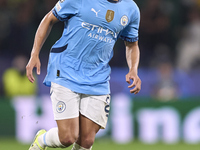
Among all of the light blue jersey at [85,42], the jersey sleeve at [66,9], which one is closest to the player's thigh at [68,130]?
the light blue jersey at [85,42]

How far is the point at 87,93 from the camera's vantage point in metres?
5.35

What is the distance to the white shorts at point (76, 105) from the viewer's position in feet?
17.2

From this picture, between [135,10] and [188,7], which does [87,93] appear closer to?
[135,10]

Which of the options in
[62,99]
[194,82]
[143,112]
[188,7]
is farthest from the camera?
[188,7]

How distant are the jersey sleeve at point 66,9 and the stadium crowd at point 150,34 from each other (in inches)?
239

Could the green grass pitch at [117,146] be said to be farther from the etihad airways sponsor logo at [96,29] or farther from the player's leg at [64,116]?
the etihad airways sponsor logo at [96,29]

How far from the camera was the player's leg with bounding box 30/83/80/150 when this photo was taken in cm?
519

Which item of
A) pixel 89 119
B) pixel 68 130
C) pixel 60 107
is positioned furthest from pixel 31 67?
pixel 89 119

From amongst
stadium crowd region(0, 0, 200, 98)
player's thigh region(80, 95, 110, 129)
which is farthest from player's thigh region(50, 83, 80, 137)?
stadium crowd region(0, 0, 200, 98)

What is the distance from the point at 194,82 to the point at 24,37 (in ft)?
12.8

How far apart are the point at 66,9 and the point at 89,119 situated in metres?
1.17

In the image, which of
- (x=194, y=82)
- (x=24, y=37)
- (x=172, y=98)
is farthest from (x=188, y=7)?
(x=24, y=37)

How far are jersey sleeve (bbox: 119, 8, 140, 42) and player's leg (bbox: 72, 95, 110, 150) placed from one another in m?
0.78

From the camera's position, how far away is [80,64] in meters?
5.32
